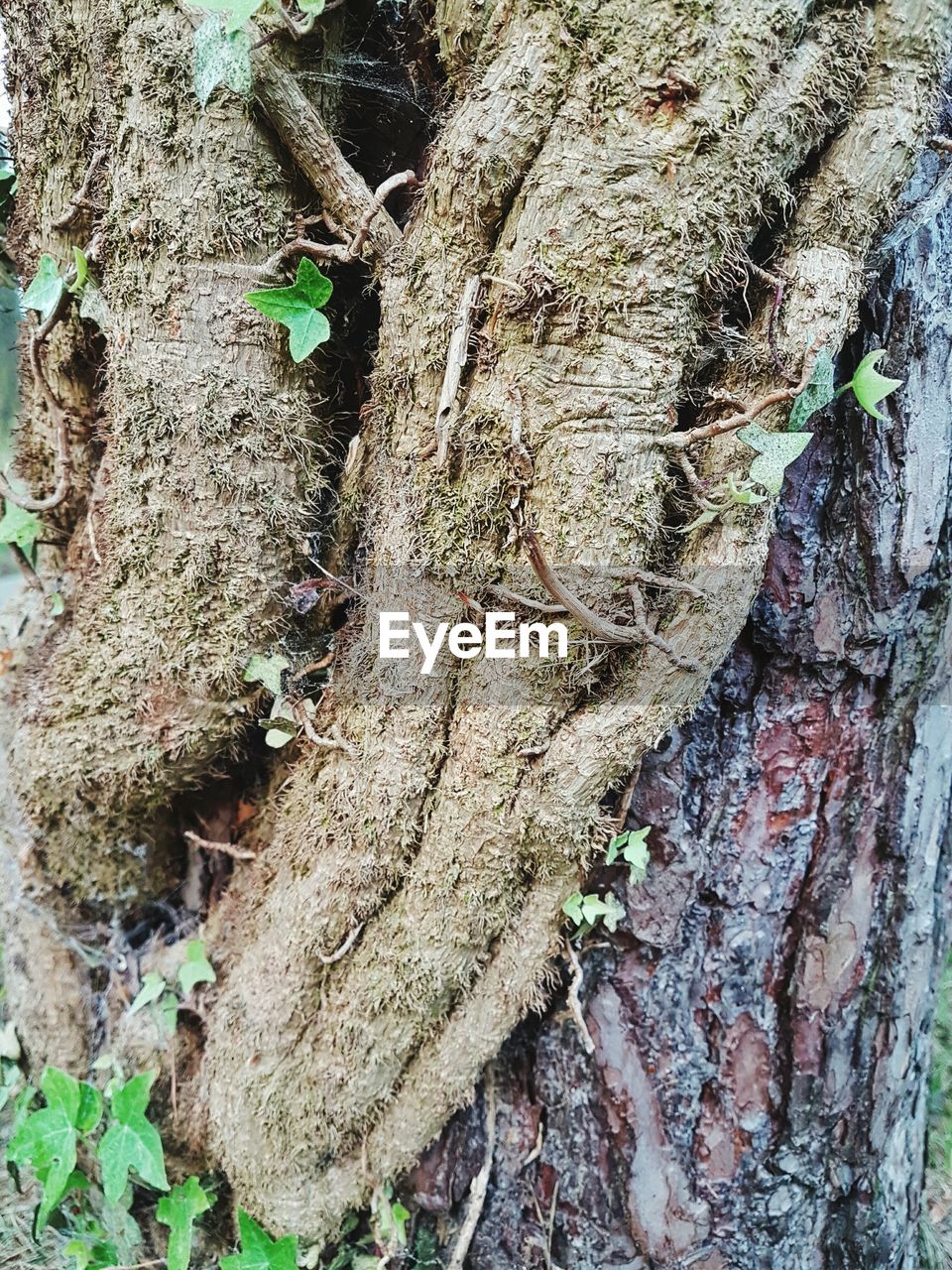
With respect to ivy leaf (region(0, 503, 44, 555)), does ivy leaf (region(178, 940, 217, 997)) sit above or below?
below

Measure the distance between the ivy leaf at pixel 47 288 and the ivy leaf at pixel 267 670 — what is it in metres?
0.64

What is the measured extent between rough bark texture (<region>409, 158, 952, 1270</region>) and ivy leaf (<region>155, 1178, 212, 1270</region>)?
0.39m

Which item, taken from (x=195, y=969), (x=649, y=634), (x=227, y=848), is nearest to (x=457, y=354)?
(x=649, y=634)

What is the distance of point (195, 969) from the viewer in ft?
4.78

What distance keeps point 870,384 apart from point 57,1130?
5.88ft

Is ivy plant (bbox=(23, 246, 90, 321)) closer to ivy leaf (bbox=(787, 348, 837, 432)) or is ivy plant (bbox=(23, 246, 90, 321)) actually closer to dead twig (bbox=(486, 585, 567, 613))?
dead twig (bbox=(486, 585, 567, 613))

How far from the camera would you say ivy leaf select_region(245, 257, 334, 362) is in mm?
A: 1105

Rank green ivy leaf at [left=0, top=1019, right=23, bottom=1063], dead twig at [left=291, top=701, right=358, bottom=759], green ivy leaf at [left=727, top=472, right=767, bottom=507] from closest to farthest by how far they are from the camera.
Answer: green ivy leaf at [left=727, top=472, right=767, bottom=507]
dead twig at [left=291, top=701, right=358, bottom=759]
green ivy leaf at [left=0, top=1019, right=23, bottom=1063]

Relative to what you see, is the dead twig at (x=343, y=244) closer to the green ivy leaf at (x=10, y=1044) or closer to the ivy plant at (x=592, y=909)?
the ivy plant at (x=592, y=909)

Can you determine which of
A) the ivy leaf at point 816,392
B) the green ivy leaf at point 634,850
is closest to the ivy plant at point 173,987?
the green ivy leaf at point 634,850

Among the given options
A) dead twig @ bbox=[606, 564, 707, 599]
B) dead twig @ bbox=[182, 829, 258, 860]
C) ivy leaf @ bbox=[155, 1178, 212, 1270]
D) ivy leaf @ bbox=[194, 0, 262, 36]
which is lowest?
ivy leaf @ bbox=[155, 1178, 212, 1270]

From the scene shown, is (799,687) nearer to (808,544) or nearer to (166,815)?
(808,544)

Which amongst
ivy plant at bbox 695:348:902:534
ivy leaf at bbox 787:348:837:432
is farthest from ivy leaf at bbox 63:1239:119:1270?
ivy leaf at bbox 787:348:837:432

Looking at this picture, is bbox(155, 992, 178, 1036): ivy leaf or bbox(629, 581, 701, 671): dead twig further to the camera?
bbox(155, 992, 178, 1036): ivy leaf
